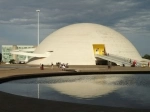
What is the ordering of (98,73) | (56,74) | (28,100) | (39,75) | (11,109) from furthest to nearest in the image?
(98,73)
(56,74)
(39,75)
(28,100)
(11,109)

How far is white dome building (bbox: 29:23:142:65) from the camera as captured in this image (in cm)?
4869

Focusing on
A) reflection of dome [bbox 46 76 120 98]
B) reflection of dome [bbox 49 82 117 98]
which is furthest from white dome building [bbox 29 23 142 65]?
reflection of dome [bbox 49 82 117 98]

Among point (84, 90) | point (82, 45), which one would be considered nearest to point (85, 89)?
point (84, 90)

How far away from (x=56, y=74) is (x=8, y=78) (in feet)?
18.0

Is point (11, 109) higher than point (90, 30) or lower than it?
lower

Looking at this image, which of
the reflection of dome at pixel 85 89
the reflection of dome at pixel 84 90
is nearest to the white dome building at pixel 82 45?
the reflection of dome at pixel 85 89

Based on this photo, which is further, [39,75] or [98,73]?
[98,73]

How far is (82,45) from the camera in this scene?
50.1 m

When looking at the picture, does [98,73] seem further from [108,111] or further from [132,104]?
[108,111]

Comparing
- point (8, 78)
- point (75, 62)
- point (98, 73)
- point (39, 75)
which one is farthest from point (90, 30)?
point (8, 78)

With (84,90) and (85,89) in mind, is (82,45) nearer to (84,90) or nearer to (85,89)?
(85,89)

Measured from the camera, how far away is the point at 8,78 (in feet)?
52.3

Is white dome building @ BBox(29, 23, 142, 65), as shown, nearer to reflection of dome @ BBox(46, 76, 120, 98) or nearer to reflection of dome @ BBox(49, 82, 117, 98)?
reflection of dome @ BBox(46, 76, 120, 98)

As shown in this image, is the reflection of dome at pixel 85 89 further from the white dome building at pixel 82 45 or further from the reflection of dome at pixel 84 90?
the white dome building at pixel 82 45
